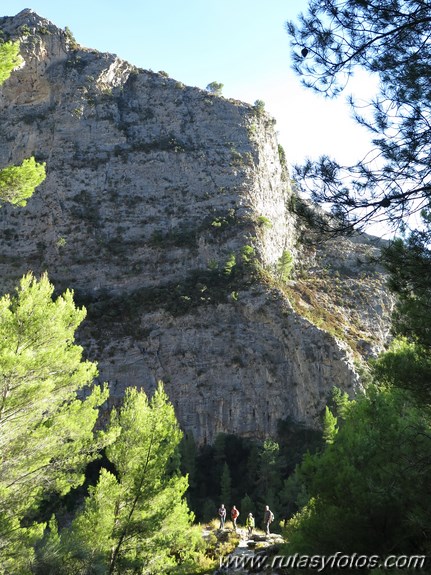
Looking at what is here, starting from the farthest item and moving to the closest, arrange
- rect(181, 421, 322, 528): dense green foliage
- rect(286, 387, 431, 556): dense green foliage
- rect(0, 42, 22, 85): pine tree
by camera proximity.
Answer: rect(181, 421, 322, 528): dense green foliage, rect(286, 387, 431, 556): dense green foliage, rect(0, 42, 22, 85): pine tree

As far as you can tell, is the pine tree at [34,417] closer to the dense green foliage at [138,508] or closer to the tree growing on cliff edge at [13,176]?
the dense green foliage at [138,508]

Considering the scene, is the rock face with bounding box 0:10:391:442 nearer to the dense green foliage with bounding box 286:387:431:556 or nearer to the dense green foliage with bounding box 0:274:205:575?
the dense green foliage with bounding box 0:274:205:575

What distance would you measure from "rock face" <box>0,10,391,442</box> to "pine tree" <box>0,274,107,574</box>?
28.8 metres

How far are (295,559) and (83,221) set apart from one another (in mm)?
42096

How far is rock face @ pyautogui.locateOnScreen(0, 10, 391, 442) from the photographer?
3703 centimetres

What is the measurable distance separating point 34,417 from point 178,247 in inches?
1441

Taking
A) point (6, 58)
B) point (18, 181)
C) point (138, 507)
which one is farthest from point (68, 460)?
point (6, 58)

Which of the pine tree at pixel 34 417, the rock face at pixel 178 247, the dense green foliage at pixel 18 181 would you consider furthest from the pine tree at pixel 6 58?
the rock face at pixel 178 247

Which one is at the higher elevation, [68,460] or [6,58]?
[6,58]

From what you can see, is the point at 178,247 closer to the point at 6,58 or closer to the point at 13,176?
the point at 6,58

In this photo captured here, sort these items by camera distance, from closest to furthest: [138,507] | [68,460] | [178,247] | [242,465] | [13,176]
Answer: [13,176], [68,460], [138,507], [242,465], [178,247]

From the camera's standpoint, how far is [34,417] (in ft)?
25.9

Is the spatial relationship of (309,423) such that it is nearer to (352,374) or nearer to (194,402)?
(352,374)

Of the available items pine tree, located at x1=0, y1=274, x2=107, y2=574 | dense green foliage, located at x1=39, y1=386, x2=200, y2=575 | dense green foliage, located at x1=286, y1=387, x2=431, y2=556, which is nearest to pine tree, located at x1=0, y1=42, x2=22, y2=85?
pine tree, located at x1=0, y1=274, x2=107, y2=574
